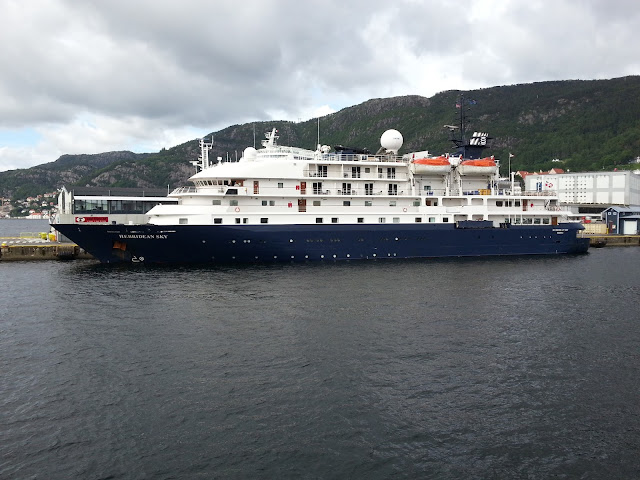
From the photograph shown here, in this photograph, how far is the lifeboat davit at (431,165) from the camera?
132ft

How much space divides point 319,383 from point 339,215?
2501 cm

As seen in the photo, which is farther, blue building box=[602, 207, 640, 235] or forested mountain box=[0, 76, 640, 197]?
forested mountain box=[0, 76, 640, 197]

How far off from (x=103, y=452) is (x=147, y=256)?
26989mm

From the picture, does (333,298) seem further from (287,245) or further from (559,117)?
(559,117)

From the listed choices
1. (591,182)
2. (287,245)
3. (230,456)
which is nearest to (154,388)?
(230,456)

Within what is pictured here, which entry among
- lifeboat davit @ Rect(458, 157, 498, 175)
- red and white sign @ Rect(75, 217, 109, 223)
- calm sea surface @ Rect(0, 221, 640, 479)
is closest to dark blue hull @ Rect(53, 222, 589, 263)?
lifeboat davit @ Rect(458, 157, 498, 175)

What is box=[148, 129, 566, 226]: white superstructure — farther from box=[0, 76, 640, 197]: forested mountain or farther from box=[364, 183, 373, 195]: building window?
box=[0, 76, 640, 197]: forested mountain

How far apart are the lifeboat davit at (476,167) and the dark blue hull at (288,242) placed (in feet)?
18.6

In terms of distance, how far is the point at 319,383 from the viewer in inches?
547

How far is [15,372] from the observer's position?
575 inches

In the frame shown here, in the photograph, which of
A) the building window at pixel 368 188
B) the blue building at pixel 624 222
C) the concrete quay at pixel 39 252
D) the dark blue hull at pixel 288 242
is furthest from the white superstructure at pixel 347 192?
the blue building at pixel 624 222

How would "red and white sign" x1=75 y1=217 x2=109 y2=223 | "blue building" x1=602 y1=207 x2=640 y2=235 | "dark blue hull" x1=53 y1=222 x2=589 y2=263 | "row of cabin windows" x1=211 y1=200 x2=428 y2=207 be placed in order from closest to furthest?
"dark blue hull" x1=53 y1=222 x2=589 y2=263 < "row of cabin windows" x1=211 y1=200 x2=428 y2=207 < "red and white sign" x1=75 y1=217 x2=109 y2=223 < "blue building" x1=602 y1=207 x2=640 y2=235

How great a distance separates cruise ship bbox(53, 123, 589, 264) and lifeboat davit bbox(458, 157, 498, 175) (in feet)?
0.32

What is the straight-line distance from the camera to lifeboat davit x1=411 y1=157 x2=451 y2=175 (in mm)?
40375
